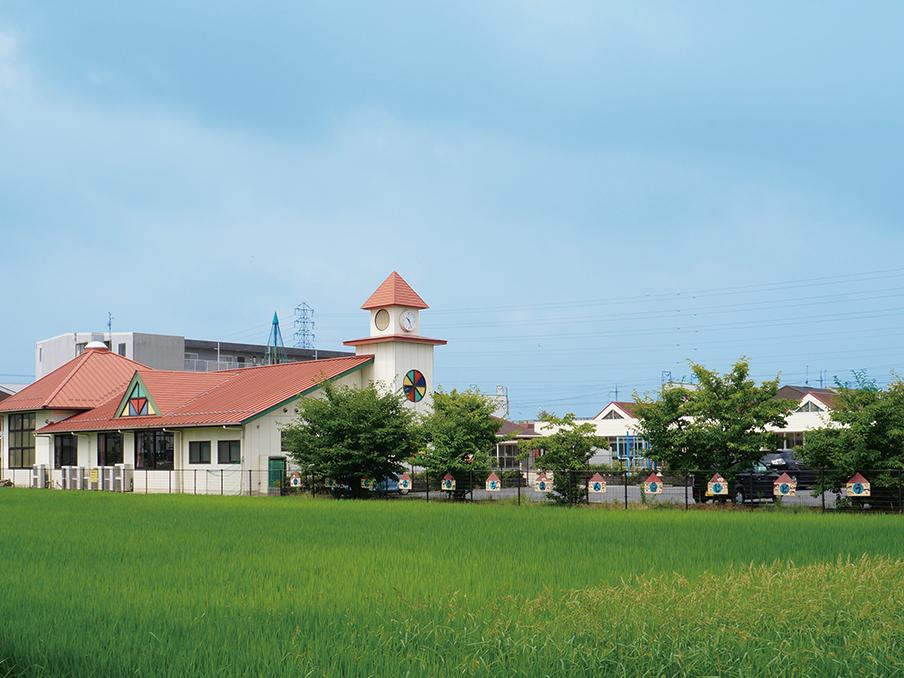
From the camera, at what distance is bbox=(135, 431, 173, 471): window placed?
1745 inches

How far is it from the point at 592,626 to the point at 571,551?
7.76m

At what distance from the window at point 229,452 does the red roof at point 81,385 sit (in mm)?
12929

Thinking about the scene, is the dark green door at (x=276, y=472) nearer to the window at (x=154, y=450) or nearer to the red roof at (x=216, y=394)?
the red roof at (x=216, y=394)

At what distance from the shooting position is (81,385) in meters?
53.7

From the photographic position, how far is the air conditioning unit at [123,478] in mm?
45062

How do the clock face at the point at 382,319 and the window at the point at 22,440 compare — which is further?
the window at the point at 22,440

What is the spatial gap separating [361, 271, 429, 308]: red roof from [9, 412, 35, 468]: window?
20573 mm

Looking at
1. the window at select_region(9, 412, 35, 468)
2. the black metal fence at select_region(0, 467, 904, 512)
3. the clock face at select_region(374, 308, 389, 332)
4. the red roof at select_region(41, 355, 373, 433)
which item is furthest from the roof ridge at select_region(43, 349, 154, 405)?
the clock face at select_region(374, 308, 389, 332)

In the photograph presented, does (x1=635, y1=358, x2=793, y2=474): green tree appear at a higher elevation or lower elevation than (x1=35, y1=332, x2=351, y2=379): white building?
lower

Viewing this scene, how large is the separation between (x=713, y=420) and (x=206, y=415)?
21.0 metres

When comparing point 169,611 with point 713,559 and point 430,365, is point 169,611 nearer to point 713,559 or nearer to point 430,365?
point 713,559

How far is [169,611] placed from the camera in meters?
9.78

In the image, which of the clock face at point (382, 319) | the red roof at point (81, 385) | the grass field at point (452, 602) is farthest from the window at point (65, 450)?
the grass field at point (452, 602)

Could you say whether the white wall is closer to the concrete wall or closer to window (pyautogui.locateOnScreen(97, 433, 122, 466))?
window (pyautogui.locateOnScreen(97, 433, 122, 466))
